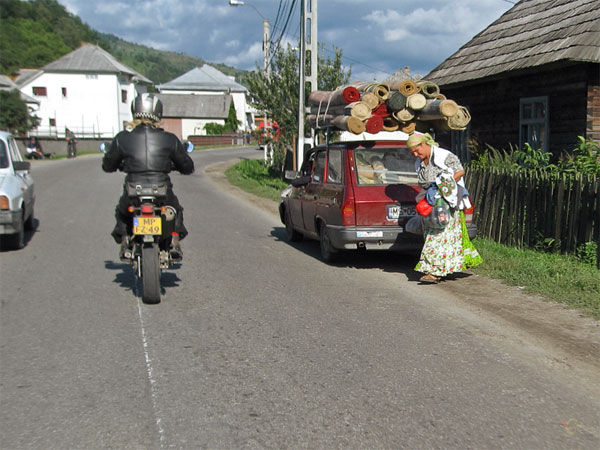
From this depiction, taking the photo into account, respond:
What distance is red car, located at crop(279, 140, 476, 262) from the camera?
8719 millimetres

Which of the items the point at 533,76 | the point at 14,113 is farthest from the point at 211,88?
the point at 533,76

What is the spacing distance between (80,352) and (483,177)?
24.4 feet

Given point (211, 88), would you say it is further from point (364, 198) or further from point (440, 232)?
point (440, 232)

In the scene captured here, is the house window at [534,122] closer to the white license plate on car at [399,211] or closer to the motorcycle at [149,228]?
the white license plate on car at [399,211]

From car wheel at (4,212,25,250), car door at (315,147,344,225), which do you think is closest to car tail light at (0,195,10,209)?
car wheel at (4,212,25,250)

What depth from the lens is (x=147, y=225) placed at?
259 inches

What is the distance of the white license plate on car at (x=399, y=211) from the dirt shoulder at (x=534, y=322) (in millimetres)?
1071

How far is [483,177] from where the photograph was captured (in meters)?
10.9

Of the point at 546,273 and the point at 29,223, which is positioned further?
the point at 29,223

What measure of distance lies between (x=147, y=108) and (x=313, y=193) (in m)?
3.58

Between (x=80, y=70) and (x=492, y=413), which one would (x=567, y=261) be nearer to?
(x=492, y=413)

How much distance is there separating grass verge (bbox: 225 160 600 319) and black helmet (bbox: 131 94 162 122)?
14.2 ft

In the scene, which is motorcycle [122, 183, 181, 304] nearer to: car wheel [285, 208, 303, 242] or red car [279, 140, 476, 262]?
red car [279, 140, 476, 262]

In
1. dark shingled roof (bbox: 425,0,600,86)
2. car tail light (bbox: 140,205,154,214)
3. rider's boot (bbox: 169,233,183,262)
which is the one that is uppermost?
dark shingled roof (bbox: 425,0,600,86)
